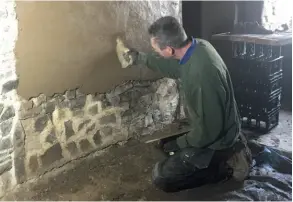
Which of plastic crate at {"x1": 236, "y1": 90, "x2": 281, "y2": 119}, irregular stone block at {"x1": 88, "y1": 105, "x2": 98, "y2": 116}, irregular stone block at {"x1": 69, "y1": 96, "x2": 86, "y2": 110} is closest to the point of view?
irregular stone block at {"x1": 69, "y1": 96, "x2": 86, "y2": 110}

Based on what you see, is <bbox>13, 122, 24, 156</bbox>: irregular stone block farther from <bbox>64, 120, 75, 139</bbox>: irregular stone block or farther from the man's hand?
the man's hand

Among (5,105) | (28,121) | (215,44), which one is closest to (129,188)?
(28,121)

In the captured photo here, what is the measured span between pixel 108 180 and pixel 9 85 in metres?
0.99

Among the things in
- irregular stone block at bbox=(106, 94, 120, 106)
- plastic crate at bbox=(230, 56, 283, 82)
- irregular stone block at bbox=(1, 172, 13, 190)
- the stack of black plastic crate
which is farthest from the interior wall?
irregular stone block at bbox=(1, 172, 13, 190)

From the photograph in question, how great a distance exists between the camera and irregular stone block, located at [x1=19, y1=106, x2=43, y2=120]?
8.74ft

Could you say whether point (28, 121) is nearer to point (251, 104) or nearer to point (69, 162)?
point (69, 162)

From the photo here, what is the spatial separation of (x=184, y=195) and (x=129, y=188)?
0.40 metres

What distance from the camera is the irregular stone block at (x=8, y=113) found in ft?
8.38

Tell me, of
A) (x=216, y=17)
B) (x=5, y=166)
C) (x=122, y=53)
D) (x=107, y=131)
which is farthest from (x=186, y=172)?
(x=216, y=17)

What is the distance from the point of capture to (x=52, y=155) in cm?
294

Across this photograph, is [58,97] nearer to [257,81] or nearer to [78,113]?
[78,113]

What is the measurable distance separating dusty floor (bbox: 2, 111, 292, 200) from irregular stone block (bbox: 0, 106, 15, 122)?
54 centimetres

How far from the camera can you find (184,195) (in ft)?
8.64

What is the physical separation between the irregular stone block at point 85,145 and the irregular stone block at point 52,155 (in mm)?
196
